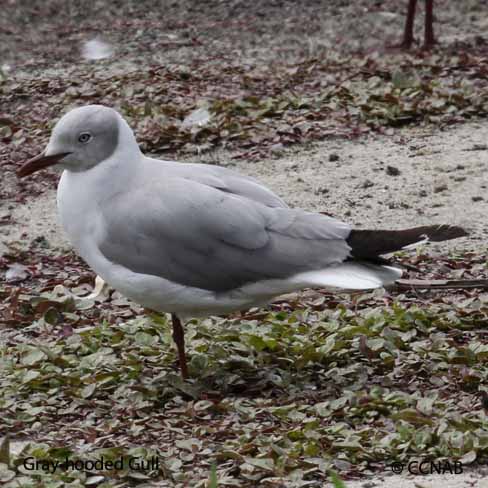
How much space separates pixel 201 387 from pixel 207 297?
1.12 ft

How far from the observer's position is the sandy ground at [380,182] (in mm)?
6152

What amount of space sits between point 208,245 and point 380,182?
2364 mm

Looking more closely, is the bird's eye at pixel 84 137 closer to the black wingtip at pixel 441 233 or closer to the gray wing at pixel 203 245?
the gray wing at pixel 203 245

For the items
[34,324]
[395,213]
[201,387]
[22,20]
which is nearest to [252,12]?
[22,20]

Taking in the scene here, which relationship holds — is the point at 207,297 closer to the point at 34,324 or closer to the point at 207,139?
the point at 34,324

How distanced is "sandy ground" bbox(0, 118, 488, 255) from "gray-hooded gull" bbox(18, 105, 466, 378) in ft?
5.33

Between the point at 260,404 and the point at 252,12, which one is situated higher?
the point at 260,404

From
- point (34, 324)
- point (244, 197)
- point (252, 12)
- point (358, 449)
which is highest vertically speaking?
Answer: point (244, 197)

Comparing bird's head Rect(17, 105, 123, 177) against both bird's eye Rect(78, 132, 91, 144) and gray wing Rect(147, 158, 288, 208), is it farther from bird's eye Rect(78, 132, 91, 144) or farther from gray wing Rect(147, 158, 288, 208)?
gray wing Rect(147, 158, 288, 208)

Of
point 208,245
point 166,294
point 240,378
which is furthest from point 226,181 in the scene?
point 240,378

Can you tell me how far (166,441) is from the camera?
409cm

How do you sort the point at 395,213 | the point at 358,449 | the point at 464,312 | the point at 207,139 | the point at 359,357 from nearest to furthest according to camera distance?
the point at 358,449 < the point at 359,357 < the point at 464,312 < the point at 395,213 < the point at 207,139

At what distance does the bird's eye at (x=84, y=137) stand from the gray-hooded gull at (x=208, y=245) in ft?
0.57

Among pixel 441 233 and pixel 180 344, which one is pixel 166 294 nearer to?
pixel 180 344
